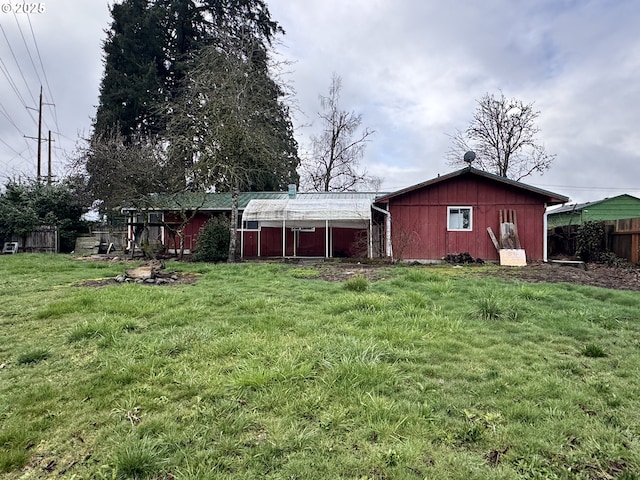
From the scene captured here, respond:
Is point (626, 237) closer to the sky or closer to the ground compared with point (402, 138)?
closer to the ground

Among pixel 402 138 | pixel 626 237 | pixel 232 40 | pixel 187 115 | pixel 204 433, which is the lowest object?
pixel 204 433

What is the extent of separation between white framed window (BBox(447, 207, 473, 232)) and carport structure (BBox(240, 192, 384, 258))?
8.67 ft

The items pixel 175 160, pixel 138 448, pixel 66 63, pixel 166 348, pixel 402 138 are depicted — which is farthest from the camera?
pixel 402 138

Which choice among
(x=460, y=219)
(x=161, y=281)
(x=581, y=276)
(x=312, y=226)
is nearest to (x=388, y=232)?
(x=460, y=219)

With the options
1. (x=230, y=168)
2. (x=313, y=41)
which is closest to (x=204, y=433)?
(x=230, y=168)

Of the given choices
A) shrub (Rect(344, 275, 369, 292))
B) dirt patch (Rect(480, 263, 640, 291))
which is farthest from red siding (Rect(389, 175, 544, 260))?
shrub (Rect(344, 275, 369, 292))

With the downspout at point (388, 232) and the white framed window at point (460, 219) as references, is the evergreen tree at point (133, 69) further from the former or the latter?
the white framed window at point (460, 219)

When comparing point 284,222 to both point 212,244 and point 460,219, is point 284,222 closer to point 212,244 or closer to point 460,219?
point 212,244

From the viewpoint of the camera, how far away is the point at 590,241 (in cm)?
1224

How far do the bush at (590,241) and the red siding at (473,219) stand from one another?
1.31 metres

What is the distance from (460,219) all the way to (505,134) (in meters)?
14.9

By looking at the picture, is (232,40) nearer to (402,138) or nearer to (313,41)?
(313,41)

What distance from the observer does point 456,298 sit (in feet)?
18.9

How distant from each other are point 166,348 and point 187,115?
1232 centimetres
